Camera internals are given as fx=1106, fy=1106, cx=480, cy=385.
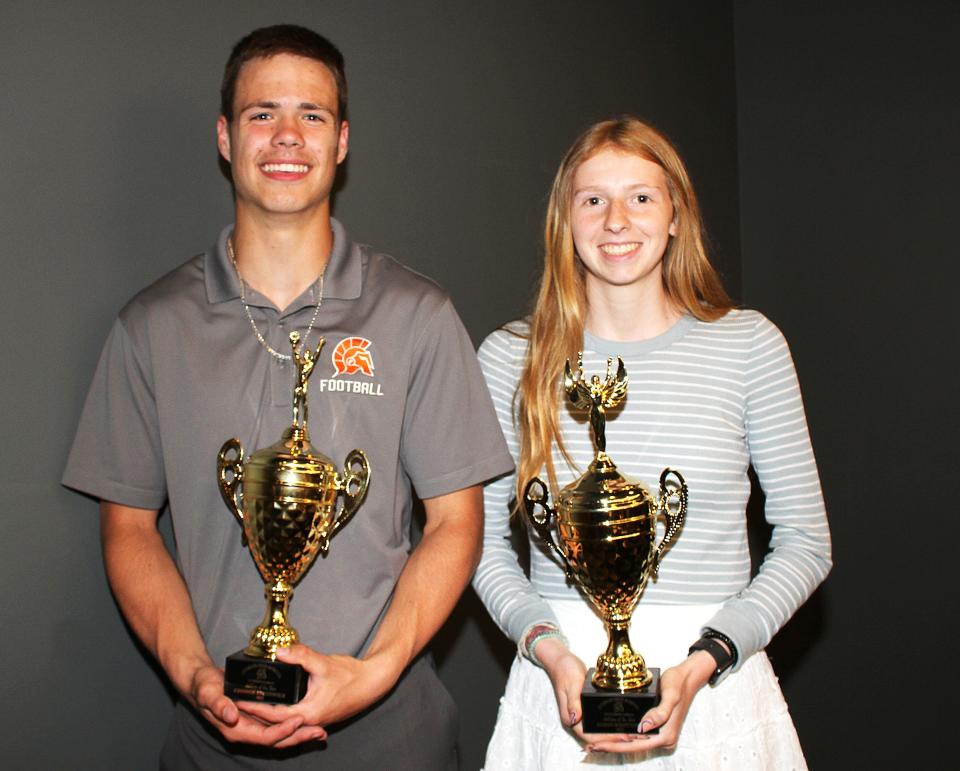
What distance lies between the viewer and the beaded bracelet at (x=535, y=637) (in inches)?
69.7

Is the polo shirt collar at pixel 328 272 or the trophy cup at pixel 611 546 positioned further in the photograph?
the polo shirt collar at pixel 328 272

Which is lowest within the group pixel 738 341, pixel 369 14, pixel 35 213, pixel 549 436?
pixel 549 436

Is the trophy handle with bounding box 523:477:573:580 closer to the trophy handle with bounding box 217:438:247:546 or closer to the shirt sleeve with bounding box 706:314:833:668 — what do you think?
the shirt sleeve with bounding box 706:314:833:668

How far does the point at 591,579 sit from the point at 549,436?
29 centimetres

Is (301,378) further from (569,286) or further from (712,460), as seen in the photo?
(712,460)

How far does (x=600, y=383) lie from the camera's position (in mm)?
1747

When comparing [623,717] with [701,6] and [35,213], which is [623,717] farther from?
[701,6]

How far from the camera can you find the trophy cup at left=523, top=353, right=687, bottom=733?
1609mm

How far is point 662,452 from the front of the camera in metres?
1.86

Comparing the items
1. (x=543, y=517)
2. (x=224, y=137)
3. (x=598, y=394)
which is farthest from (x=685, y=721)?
(x=224, y=137)

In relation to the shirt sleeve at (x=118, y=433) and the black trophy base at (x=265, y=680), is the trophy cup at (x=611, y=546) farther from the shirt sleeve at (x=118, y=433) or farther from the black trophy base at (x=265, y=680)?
the shirt sleeve at (x=118, y=433)

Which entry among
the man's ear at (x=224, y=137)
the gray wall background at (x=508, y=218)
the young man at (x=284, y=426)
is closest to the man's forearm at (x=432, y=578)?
the young man at (x=284, y=426)

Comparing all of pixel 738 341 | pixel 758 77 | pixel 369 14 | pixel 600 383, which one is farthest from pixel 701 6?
pixel 600 383

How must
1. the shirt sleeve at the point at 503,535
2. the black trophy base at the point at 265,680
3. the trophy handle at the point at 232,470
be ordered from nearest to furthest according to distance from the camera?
the black trophy base at the point at 265,680 → the trophy handle at the point at 232,470 → the shirt sleeve at the point at 503,535
